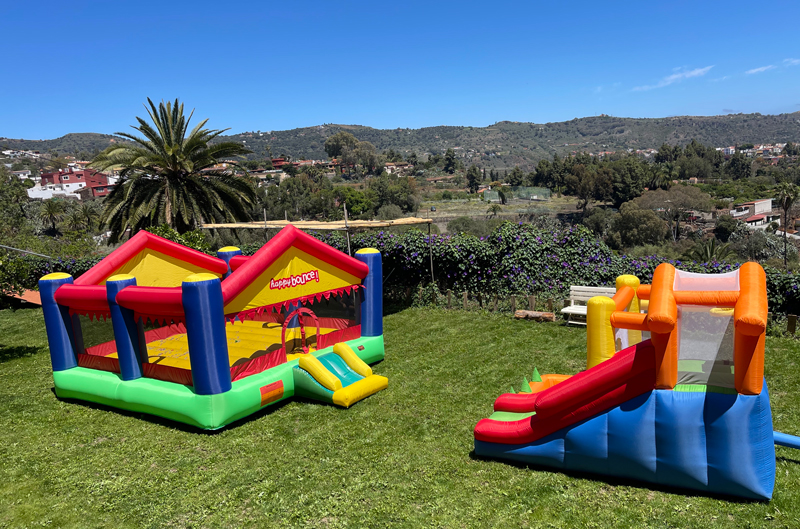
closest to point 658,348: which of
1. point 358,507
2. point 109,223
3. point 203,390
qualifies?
point 358,507

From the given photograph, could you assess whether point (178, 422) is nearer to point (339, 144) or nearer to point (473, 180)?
point (473, 180)

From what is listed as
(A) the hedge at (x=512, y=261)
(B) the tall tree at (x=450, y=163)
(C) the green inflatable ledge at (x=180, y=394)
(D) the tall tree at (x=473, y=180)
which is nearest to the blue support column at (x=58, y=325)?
(C) the green inflatable ledge at (x=180, y=394)

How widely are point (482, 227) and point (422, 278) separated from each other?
42036 millimetres

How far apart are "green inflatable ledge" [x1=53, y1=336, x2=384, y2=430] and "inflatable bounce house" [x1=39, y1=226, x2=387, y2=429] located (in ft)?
0.05

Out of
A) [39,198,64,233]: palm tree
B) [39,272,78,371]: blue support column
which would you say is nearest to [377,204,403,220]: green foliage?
[39,198,64,233]: palm tree

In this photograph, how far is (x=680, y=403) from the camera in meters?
4.97

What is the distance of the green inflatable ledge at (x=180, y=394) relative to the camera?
7.14m

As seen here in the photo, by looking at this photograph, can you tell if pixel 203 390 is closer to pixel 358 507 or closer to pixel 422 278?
pixel 358 507

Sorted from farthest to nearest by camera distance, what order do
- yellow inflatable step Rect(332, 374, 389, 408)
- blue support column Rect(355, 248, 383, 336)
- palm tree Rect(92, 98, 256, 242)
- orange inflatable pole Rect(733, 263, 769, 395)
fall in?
1. palm tree Rect(92, 98, 256, 242)
2. blue support column Rect(355, 248, 383, 336)
3. yellow inflatable step Rect(332, 374, 389, 408)
4. orange inflatable pole Rect(733, 263, 769, 395)

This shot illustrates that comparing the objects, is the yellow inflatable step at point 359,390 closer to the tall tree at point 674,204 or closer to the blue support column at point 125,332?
the blue support column at point 125,332

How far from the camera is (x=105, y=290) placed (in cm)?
791

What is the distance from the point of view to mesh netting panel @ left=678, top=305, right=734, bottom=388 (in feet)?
16.5

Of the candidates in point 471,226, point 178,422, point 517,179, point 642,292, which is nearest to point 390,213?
point 471,226

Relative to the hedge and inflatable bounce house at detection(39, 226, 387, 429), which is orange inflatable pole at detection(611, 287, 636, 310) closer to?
inflatable bounce house at detection(39, 226, 387, 429)
